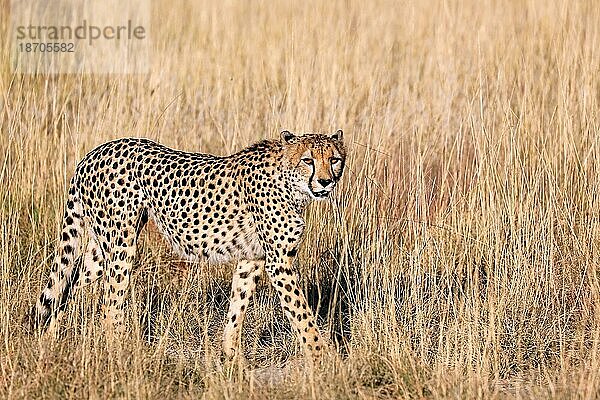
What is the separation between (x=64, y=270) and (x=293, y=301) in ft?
3.43

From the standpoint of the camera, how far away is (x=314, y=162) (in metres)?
4.51

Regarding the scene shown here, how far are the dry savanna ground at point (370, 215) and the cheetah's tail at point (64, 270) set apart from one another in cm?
9

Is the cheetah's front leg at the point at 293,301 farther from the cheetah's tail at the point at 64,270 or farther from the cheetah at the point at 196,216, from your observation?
the cheetah's tail at the point at 64,270

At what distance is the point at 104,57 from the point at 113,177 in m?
2.57

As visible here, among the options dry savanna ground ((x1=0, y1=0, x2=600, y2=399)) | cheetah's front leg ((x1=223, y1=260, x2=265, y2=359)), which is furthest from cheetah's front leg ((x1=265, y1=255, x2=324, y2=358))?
cheetah's front leg ((x1=223, y1=260, x2=265, y2=359))

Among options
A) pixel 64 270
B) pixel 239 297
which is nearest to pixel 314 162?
pixel 239 297

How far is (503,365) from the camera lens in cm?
454

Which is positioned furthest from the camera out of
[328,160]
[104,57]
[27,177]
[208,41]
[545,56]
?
[208,41]

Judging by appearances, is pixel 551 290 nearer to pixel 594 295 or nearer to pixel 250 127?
pixel 594 295

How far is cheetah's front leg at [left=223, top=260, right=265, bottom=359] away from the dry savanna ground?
12 cm

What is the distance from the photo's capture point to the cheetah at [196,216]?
4602mm

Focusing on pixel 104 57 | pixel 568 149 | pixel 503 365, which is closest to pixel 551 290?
pixel 503 365

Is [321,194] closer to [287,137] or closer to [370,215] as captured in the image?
[287,137]

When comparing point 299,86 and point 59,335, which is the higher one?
point 299,86
